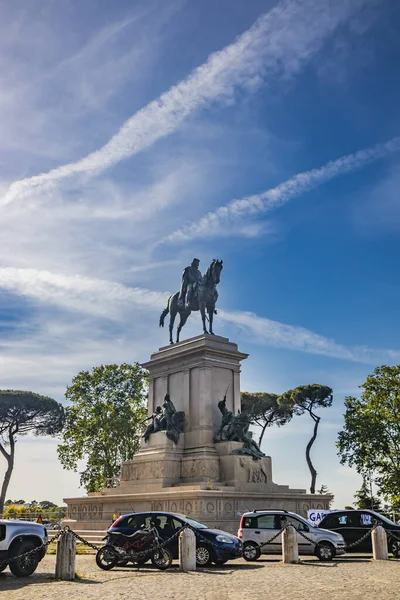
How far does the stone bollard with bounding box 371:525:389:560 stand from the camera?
19344 mm

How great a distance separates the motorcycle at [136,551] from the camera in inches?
674

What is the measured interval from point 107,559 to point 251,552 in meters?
4.84

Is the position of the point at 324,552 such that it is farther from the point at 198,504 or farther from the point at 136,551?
the point at 198,504

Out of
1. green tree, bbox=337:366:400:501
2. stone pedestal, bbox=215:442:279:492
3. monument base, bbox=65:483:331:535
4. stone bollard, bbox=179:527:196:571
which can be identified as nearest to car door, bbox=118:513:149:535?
stone bollard, bbox=179:527:196:571

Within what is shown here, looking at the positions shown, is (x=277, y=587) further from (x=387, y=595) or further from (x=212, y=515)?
(x=212, y=515)

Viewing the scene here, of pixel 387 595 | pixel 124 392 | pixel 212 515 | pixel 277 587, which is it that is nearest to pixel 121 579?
pixel 277 587

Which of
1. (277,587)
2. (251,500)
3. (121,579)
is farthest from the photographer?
(251,500)

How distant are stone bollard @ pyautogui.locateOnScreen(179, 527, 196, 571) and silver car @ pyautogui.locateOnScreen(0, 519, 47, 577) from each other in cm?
347

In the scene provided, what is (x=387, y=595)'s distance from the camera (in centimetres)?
1163

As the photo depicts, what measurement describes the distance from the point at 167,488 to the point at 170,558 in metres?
10.3

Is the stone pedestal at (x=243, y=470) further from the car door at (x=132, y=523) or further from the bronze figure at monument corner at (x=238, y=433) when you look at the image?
the car door at (x=132, y=523)

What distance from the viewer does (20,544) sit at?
51.0 ft

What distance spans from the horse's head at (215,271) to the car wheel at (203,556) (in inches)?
704

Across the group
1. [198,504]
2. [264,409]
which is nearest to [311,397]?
[264,409]
